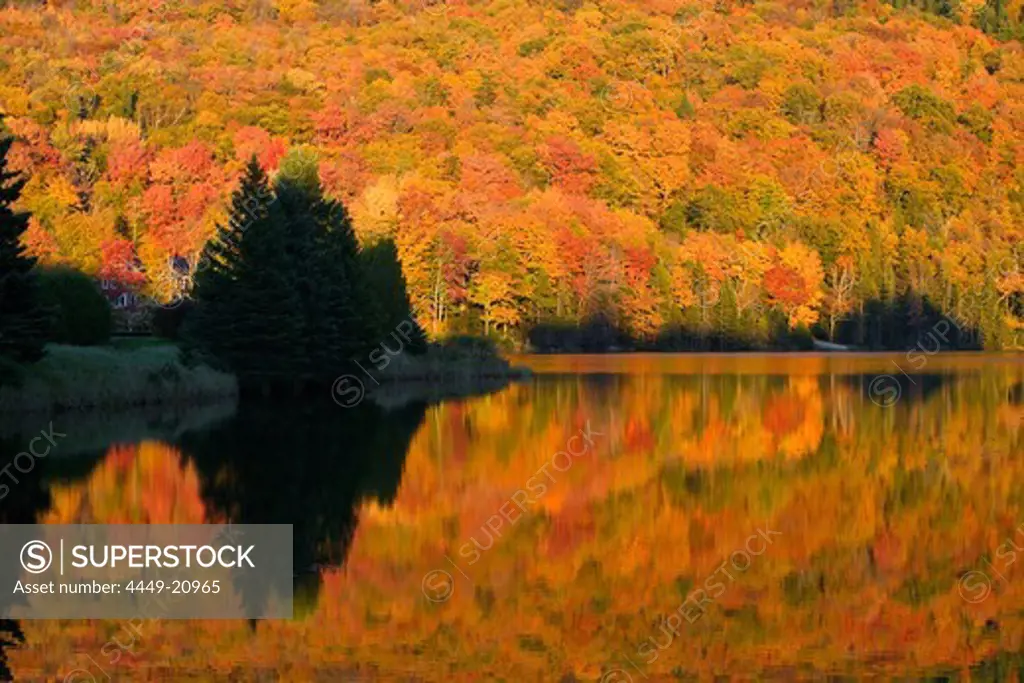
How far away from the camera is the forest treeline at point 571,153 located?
4075 inches

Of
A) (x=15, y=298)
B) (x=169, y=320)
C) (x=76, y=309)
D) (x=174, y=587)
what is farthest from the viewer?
(x=169, y=320)

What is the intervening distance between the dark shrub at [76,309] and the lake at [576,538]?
5399mm

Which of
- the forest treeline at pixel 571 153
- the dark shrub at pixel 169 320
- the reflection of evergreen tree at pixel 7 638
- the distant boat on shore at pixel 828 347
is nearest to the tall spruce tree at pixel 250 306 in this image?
the dark shrub at pixel 169 320

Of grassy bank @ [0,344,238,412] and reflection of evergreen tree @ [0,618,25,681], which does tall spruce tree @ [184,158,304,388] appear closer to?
grassy bank @ [0,344,238,412]

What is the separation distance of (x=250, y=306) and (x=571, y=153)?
79377 millimetres

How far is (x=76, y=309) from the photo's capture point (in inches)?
1702

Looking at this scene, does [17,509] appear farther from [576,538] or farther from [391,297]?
[391,297]

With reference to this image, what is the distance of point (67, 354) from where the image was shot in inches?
1564

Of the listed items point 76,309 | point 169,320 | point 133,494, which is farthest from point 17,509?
point 169,320

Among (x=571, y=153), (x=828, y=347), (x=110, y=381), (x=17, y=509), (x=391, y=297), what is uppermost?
(x=571, y=153)

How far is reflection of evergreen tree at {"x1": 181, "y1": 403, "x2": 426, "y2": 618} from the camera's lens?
19844 millimetres

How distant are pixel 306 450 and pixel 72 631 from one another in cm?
1633

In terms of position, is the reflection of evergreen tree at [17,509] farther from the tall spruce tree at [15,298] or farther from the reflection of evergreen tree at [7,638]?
the tall spruce tree at [15,298]

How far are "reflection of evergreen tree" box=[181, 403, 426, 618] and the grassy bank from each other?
2.75 metres
